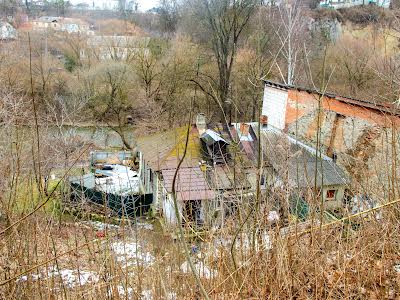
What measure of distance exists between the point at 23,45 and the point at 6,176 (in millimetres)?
25207

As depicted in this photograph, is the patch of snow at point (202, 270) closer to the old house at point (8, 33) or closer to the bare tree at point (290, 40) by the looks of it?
the bare tree at point (290, 40)

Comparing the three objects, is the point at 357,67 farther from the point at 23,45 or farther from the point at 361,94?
the point at 23,45

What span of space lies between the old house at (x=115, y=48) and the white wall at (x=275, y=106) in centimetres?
1255

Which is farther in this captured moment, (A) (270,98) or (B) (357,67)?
(B) (357,67)

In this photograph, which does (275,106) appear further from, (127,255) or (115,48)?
(115,48)

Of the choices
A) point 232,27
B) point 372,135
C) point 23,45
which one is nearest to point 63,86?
point 23,45

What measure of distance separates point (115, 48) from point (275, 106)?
15649 millimetres

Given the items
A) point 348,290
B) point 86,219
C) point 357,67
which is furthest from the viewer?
point 357,67

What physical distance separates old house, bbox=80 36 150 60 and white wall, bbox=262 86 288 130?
41.2 feet

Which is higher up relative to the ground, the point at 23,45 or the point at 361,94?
the point at 23,45

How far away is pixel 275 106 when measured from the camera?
49.1ft

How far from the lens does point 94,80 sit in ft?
81.5

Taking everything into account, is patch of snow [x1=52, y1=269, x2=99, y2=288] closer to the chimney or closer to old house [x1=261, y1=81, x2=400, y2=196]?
old house [x1=261, y1=81, x2=400, y2=196]

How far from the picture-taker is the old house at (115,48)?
1041 inches
